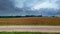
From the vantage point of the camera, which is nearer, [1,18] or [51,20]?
[51,20]

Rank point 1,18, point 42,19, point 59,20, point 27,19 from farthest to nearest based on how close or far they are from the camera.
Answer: point 1,18 → point 27,19 → point 42,19 → point 59,20

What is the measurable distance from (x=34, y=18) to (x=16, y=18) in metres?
2.32

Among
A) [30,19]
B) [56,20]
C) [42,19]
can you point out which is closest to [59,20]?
[56,20]

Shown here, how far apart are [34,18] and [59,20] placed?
3.22 meters

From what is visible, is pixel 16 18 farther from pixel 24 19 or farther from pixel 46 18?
pixel 46 18

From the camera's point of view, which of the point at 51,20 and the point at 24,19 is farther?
the point at 24,19

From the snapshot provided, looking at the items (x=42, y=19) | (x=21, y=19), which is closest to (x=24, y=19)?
(x=21, y=19)

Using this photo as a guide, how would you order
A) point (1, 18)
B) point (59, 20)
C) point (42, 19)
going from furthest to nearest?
point (1, 18)
point (42, 19)
point (59, 20)

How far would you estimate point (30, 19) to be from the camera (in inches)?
839

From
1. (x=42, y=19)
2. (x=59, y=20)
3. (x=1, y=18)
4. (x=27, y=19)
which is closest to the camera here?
(x=59, y=20)

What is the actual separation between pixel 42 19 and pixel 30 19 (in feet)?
5.70

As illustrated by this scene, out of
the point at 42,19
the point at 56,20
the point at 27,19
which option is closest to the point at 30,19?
the point at 27,19

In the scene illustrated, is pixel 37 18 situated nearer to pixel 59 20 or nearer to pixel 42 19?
pixel 42 19

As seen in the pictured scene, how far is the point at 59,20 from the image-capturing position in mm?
18641
